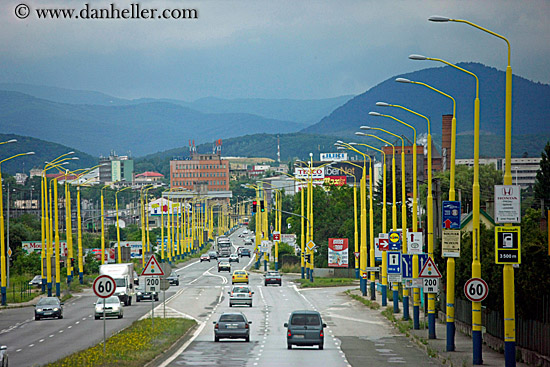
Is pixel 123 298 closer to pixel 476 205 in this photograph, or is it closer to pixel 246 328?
pixel 246 328

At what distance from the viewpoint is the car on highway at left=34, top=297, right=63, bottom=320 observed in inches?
2039

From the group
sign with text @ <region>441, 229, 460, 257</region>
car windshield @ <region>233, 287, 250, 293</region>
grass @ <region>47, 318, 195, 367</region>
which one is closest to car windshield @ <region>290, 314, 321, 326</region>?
grass @ <region>47, 318, 195, 367</region>

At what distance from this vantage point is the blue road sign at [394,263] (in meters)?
44.7

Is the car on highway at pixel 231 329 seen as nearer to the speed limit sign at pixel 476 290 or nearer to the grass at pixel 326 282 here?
the speed limit sign at pixel 476 290

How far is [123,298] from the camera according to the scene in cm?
6103

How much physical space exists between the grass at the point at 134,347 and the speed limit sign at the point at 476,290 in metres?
9.39

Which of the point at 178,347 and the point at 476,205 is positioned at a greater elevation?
the point at 476,205

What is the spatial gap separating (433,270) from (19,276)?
2521 inches

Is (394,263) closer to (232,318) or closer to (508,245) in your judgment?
(232,318)

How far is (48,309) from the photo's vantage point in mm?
51938

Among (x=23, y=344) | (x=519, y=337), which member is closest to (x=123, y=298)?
(x=23, y=344)

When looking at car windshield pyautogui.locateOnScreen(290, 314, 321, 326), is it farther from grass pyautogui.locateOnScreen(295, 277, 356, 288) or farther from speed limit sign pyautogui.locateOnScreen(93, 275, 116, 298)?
grass pyautogui.locateOnScreen(295, 277, 356, 288)

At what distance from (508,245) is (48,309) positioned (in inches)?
1363

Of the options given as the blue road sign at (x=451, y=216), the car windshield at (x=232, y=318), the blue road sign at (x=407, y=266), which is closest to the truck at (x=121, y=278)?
the car windshield at (x=232, y=318)
